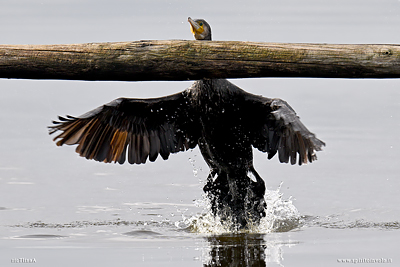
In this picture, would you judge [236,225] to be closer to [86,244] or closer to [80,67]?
[86,244]

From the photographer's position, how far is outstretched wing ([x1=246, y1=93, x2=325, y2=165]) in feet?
22.1

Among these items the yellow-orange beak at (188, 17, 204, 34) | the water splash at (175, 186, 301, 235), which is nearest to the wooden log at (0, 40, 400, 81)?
the yellow-orange beak at (188, 17, 204, 34)

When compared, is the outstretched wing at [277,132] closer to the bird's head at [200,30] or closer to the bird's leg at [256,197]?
the bird's leg at [256,197]

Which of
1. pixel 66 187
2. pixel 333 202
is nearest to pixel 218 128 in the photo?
pixel 333 202

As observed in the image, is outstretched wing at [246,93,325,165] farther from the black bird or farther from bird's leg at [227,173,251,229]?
bird's leg at [227,173,251,229]

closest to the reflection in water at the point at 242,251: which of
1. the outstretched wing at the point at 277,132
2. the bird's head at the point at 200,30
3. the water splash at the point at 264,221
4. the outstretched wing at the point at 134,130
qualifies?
the water splash at the point at 264,221

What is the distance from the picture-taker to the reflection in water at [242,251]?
5.68m

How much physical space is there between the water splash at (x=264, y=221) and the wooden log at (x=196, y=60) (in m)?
1.91

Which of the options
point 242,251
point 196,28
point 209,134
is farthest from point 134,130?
point 242,251

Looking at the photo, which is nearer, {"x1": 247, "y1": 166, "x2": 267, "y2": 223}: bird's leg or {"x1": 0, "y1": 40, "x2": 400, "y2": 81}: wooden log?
{"x1": 0, "y1": 40, "x2": 400, "y2": 81}: wooden log

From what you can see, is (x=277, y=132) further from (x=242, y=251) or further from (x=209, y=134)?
(x=242, y=251)

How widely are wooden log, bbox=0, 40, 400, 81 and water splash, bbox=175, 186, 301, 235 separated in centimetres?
191

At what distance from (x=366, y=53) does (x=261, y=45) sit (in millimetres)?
781

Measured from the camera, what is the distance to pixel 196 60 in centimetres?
565
